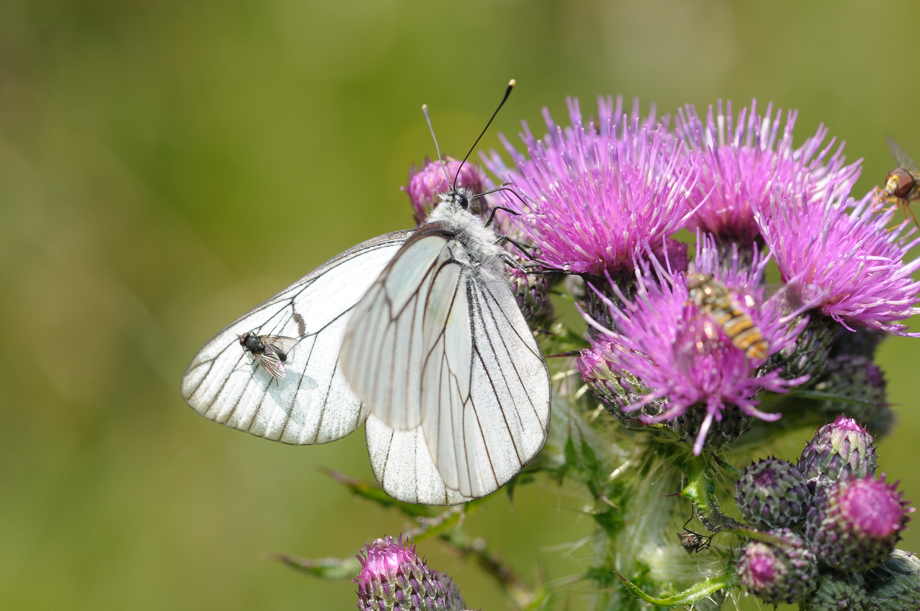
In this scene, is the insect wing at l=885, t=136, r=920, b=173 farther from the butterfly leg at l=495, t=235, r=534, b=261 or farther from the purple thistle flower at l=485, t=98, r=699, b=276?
the butterfly leg at l=495, t=235, r=534, b=261

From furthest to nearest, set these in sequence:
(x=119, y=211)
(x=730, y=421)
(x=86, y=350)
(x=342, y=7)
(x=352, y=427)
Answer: (x=342, y=7) → (x=119, y=211) → (x=86, y=350) → (x=352, y=427) → (x=730, y=421)

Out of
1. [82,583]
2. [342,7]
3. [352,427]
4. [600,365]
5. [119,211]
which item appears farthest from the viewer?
[342,7]

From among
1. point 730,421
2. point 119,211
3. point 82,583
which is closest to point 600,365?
point 730,421

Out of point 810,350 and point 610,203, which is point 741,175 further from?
point 810,350

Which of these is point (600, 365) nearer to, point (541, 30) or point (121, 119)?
point (541, 30)

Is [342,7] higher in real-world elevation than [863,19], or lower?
higher

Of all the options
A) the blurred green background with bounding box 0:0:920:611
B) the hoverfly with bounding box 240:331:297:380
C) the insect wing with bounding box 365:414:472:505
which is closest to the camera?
the insect wing with bounding box 365:414:472:505

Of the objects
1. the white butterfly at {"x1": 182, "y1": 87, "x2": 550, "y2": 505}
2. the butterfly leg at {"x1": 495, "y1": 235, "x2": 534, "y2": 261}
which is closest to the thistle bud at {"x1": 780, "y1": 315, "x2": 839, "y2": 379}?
the white butterfly at {"x1": 182, "y1": 87, "x2": 550, "y2": 505}
